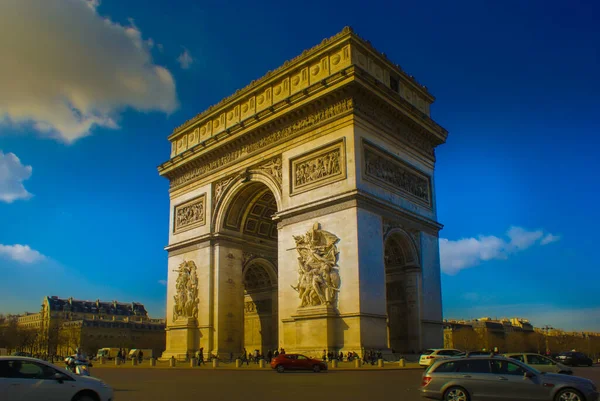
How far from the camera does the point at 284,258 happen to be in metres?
29.1

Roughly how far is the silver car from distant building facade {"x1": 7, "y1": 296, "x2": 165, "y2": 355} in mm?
80464

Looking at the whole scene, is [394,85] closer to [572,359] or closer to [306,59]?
[306,59]

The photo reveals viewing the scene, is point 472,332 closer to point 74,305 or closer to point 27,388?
point 74,305

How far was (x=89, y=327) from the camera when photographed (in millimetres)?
96750

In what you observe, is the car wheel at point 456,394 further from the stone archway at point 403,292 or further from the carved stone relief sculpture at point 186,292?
the carved stone relief sculpture at point 186,292

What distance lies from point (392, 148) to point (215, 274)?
41.5 feet

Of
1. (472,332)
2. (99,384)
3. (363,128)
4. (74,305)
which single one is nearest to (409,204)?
(363,128)

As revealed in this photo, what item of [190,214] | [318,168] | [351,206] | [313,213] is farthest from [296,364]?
[190,214]

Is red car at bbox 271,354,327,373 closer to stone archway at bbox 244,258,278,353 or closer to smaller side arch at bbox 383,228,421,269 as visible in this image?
smaller side arch at bbox 383,228,421,269

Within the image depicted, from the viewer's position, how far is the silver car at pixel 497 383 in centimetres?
1057

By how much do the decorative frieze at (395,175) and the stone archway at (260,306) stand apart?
11.0 meters

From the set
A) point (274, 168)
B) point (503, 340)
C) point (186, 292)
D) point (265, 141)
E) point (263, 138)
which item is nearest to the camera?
point (274, 168)

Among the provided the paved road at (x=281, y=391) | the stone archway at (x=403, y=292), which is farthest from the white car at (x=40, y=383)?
the stone archway at (x=403, y=292)

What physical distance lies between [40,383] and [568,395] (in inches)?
370
